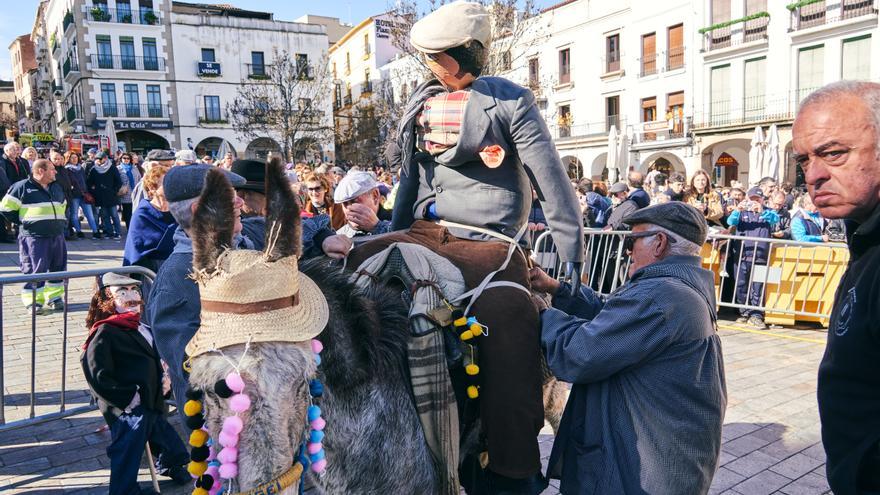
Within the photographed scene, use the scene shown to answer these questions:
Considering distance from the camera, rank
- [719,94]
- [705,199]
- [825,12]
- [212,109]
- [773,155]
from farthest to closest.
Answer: [212,109] < [719,94] < [825,12] < [773,155] < [705,199]

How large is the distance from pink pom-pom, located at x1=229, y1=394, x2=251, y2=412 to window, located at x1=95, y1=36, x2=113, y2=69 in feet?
153

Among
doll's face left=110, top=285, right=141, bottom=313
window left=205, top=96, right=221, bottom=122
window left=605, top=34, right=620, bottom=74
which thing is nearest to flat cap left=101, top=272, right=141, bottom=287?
doll's face left=110, top=285, right=141, bottom=313

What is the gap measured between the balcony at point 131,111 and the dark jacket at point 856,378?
45.4 metres

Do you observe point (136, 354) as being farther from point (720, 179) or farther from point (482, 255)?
point (720, 179)

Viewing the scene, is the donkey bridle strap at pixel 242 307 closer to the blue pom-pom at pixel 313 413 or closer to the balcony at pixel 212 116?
the blue pom-pom at pixel 313 413

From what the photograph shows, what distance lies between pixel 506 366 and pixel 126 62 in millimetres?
46236

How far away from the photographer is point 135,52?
40.7 meters

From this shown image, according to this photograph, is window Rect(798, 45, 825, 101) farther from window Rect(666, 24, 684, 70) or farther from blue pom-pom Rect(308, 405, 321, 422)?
blue pom-pom Rect(308, 405, 321, 422)

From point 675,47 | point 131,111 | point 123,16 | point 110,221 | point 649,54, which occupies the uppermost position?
point 123,16

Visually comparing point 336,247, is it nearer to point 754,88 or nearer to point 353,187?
point 353,187

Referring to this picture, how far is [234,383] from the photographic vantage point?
1.59 m

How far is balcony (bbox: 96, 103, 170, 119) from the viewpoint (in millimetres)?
40094

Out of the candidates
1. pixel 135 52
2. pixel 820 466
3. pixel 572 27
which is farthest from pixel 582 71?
pixel 820 466

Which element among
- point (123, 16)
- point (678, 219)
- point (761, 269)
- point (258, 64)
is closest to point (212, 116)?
point (258, 64)
